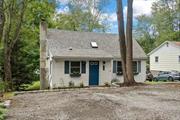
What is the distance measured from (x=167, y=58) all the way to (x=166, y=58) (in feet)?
0.67

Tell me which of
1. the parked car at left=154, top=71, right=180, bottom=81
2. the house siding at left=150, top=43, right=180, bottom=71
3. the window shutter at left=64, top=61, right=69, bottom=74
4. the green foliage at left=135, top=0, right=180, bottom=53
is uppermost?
the green foliage at left=135, top=0, right=180, bottom=53

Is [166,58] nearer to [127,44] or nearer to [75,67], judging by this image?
[75,67]

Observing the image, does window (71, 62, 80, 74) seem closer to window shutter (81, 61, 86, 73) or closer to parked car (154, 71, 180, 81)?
window shutter (81, 61, 86, 73)

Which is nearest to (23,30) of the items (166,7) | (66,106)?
(66,106)

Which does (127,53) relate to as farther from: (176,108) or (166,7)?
(166,7)

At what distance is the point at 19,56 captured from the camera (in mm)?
22219

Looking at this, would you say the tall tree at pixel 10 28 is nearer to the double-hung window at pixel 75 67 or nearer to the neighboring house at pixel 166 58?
the double-hung window at pixel 75 67

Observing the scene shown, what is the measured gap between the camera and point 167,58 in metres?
37.8

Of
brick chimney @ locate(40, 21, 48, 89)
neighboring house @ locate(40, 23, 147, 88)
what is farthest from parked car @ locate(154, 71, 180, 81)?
brick chimney @ locate(40, 21, 48, 89)

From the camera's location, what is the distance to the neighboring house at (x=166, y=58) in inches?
1430

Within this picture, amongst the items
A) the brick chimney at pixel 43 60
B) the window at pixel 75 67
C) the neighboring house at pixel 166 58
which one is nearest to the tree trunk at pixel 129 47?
the window at pixel 75 67

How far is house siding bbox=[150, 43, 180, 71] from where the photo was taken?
119ft

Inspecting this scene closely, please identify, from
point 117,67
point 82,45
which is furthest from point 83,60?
point 117,67

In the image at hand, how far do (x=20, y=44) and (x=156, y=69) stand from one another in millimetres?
22584
